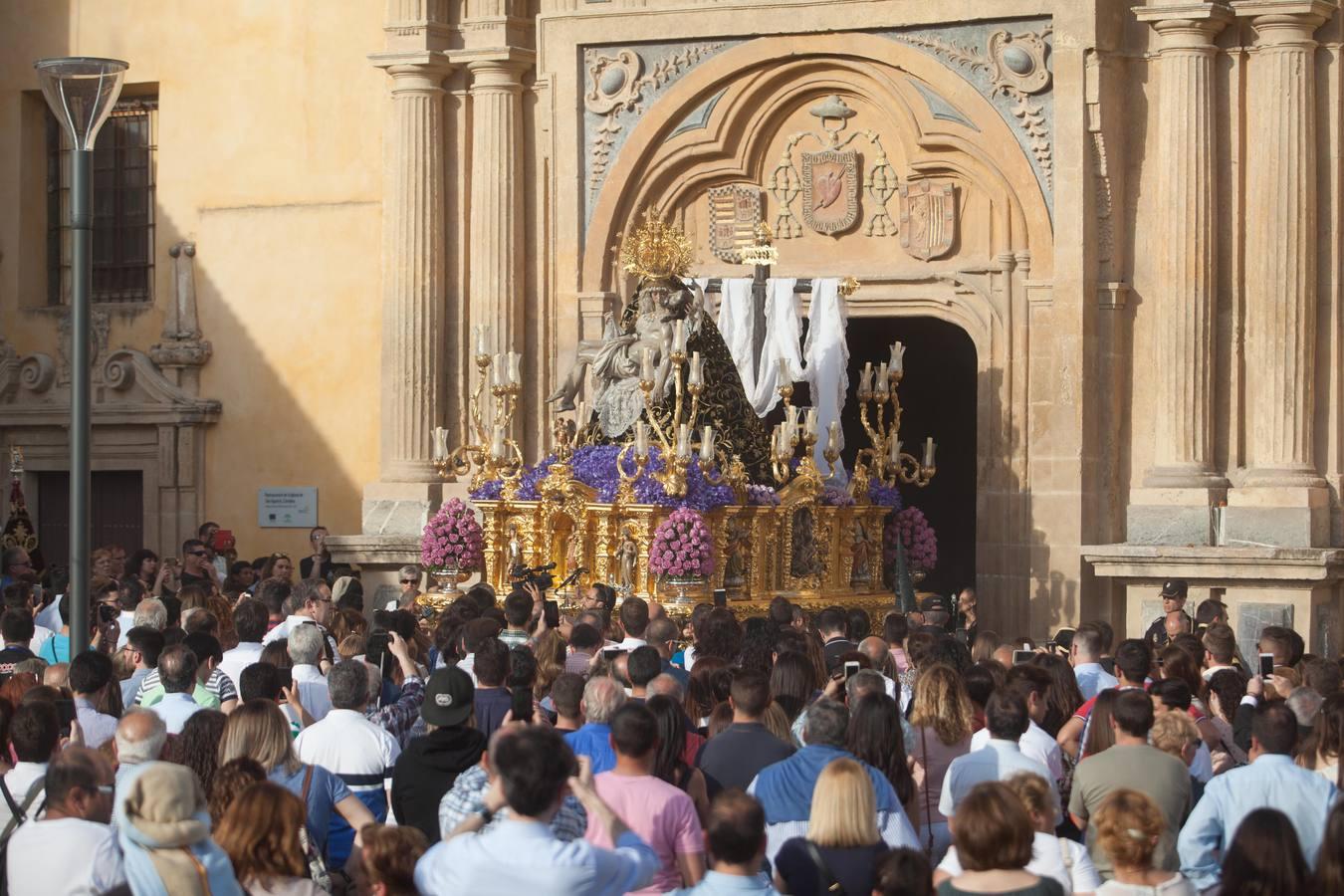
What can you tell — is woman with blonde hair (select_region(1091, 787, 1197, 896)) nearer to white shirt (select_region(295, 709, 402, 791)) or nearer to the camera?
white shirt (select_region(295, 709, 402, 791))

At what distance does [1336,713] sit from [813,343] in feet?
36.1

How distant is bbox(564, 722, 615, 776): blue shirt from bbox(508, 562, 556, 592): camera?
23.5 ft

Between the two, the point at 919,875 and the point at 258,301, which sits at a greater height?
the point at 258,301

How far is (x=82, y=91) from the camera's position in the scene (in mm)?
11453

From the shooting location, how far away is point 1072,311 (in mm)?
19609

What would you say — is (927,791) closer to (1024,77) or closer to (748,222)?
(1024,77)

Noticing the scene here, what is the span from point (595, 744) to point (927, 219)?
12.4 meters

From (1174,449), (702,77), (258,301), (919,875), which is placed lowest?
(919,875)

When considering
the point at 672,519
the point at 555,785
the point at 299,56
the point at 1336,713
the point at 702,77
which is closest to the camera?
the point at 555,785

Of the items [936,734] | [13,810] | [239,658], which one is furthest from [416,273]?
[13,810]

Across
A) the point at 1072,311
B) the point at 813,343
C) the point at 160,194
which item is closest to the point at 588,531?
the point at 813,343

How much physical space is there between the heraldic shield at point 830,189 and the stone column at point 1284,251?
3.49 meters

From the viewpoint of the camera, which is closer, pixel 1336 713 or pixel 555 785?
pixel 555 785

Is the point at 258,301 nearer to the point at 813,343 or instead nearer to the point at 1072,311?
the point at 813,343
